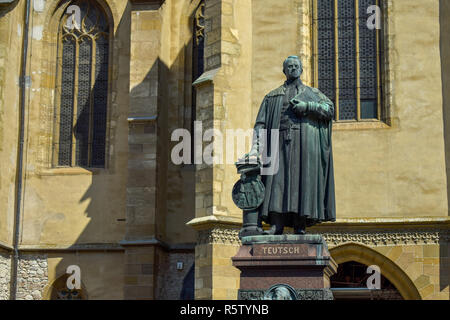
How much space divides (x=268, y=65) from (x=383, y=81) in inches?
96.2

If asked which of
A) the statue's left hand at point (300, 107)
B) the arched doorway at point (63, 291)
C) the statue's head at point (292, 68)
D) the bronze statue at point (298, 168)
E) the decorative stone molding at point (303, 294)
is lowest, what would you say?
the arched doorway at point (63, 291)

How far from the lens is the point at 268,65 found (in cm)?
1858

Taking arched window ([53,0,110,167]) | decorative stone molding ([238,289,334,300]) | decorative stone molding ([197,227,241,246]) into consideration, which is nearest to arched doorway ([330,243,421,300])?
decorative stone molding ([197,227,241,246])

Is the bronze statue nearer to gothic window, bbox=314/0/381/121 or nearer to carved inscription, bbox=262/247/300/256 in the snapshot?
carved inscription, bbox=262/247/300/256

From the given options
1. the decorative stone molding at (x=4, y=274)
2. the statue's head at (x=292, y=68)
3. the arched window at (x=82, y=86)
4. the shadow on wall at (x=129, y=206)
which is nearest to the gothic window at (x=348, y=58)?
the shadow on wall at (x=129, y=206)

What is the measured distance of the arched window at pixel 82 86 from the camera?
21.6 metres

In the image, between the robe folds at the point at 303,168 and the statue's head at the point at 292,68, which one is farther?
the statue's head at the point at 292,68

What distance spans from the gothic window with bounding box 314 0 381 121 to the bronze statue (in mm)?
9119

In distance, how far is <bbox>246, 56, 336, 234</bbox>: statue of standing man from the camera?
9633 millimetres

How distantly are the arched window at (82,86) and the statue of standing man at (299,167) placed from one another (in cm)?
1208

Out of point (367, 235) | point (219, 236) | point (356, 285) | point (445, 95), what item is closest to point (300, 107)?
point (219, 236)

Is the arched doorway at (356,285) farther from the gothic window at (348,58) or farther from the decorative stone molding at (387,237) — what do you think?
the gothic window at (348,58)

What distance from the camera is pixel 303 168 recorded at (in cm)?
964
